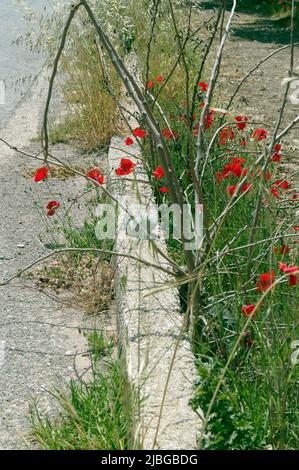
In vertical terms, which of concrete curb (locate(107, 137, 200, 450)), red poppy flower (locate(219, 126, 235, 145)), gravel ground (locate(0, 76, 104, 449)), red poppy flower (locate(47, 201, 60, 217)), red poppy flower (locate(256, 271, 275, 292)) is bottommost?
gravel ground (locate(0, 76, 104, 449))

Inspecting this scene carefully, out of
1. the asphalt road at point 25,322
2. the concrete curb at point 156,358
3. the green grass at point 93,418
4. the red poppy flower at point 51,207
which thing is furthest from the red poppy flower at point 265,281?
the red poppy flower at point 51,207

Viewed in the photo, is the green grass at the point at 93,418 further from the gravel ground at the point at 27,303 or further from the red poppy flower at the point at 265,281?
the red poppy flower at the point at 265,281

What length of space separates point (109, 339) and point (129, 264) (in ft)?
1.06

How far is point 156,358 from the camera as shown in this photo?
9.25ft

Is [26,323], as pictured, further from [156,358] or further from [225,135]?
[225,135]

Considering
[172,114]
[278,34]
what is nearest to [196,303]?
[172,114]

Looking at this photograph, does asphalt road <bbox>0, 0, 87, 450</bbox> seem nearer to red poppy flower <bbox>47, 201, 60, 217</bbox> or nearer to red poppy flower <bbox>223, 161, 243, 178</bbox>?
red poppy flower <bbox>47, 201, 60, 217</bbox>

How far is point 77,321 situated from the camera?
11.9 ft

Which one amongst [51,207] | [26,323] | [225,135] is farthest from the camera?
[225,135]

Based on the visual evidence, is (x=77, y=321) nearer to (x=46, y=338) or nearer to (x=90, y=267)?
(x=46, y=338)

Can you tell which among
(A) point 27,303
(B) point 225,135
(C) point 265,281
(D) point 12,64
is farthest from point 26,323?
(D) point 12,64

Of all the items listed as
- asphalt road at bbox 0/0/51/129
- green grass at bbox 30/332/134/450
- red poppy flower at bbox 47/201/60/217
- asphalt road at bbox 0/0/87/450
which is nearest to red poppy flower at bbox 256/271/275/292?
green grass at bbox 30/332/134/450

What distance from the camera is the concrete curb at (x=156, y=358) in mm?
2443

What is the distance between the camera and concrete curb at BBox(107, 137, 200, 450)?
2443 mm
